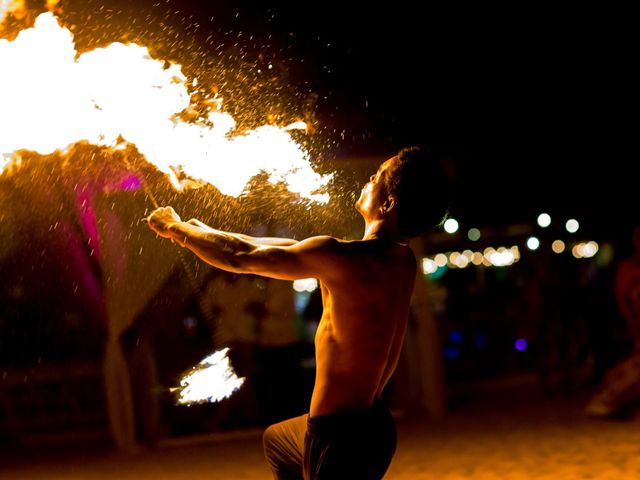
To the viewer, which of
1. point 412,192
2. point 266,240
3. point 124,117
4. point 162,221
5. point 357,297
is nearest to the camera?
point 357,297

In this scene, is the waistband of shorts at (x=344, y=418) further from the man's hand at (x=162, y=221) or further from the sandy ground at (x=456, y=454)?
the sandy ground at (x=456, y=454)

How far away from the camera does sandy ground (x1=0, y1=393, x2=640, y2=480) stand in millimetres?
6422

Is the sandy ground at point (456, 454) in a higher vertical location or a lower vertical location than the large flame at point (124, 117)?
lower

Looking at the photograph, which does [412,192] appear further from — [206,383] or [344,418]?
[206,383]

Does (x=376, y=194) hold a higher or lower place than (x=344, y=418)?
higher

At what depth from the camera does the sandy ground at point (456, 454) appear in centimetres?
642

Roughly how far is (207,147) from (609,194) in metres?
17.9

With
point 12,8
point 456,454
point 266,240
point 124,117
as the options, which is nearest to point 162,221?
point 266,240

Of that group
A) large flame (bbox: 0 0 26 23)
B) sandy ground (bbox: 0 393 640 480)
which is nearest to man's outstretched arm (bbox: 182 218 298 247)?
large flame (bbox: 0 0 26 23)

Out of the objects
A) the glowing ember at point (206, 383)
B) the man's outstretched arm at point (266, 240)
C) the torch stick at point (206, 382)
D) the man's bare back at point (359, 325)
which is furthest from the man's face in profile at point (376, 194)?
the glowing ember at point (206, 383)

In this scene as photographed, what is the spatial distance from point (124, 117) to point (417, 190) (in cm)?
189

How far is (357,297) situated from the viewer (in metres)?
3.07

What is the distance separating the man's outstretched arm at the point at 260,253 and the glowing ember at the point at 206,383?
90 cm

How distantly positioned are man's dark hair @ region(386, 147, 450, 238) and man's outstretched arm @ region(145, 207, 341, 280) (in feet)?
1.08
